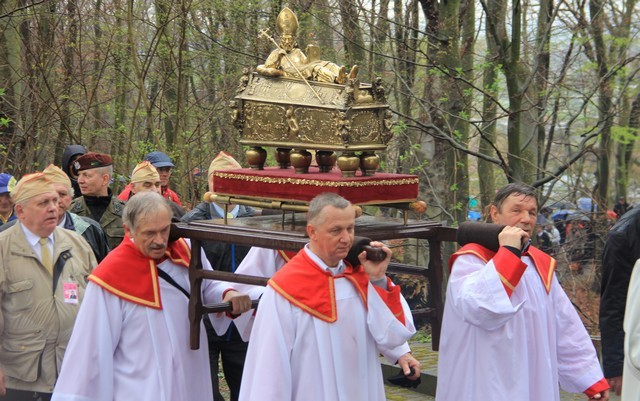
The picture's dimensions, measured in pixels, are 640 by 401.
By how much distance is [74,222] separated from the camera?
764cm

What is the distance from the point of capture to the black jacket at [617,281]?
6023 mm

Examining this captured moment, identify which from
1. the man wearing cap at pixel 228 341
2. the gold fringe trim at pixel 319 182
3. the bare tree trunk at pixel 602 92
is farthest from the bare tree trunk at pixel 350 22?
the gold fringe trim at pixel 319 182

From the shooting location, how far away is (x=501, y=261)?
5344 millimetres

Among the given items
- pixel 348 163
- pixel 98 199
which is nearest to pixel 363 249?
pixel 348 163

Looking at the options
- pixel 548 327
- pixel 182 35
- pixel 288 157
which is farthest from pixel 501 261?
pixel 182 35

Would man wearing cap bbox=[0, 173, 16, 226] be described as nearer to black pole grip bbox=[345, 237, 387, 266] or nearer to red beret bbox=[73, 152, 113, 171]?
red beret bbox=[73, 152, 113, 171]

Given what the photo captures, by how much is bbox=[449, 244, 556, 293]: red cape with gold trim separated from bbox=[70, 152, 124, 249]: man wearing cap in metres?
3.59

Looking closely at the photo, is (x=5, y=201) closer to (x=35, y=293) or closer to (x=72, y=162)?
(x=72, y=162)

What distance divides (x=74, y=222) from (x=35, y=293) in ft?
3.71

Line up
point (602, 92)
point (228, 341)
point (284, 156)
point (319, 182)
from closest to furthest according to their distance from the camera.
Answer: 1. point (319, 182)
2. point (284, 156)
3. point (228, 341)
4. point (602, 92)

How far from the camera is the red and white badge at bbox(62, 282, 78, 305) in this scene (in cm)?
669

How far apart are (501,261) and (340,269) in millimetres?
836

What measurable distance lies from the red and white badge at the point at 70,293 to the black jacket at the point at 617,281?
330 centimetres

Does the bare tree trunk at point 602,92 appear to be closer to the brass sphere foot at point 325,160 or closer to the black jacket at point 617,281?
the black jacket at point 617,281
